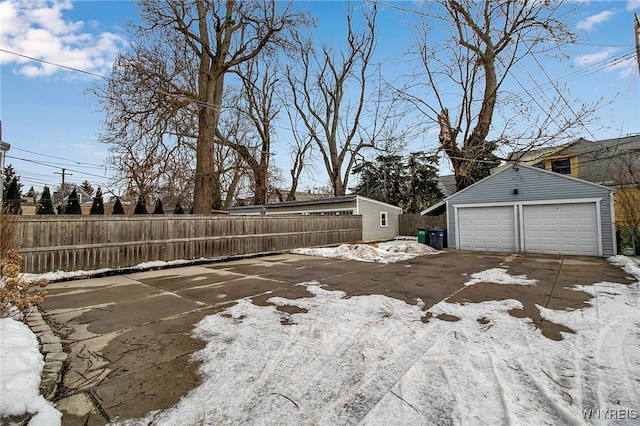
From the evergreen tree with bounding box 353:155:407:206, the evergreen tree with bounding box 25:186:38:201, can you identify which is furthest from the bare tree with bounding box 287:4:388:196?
the evergreen tree with bounding box 25:186:38:201

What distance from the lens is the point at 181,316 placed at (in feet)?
12.8

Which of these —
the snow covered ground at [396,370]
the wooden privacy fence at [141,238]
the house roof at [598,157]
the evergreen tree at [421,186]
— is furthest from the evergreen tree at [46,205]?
the house roof at [598,157]

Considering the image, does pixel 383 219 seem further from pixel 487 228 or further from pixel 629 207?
pixel 629 207

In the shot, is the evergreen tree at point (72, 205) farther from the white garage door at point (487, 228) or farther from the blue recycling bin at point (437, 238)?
the white garage door at point (487, 228)

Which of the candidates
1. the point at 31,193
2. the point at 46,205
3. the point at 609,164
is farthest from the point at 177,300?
the point at 31,193

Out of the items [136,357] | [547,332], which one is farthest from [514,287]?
[136,357]

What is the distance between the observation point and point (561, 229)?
1030cm

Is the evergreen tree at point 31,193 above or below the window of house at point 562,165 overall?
above

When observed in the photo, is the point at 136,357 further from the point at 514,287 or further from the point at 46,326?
the point at 514,287

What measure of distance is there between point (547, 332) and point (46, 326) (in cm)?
570

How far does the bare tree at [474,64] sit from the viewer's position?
11391mm

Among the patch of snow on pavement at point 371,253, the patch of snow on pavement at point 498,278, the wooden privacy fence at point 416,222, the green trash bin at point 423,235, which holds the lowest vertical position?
the patch of snow on pavement at point 498,278

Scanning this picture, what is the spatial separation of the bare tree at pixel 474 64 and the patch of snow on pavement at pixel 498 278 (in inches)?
209

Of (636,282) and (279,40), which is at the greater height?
(279,40)
